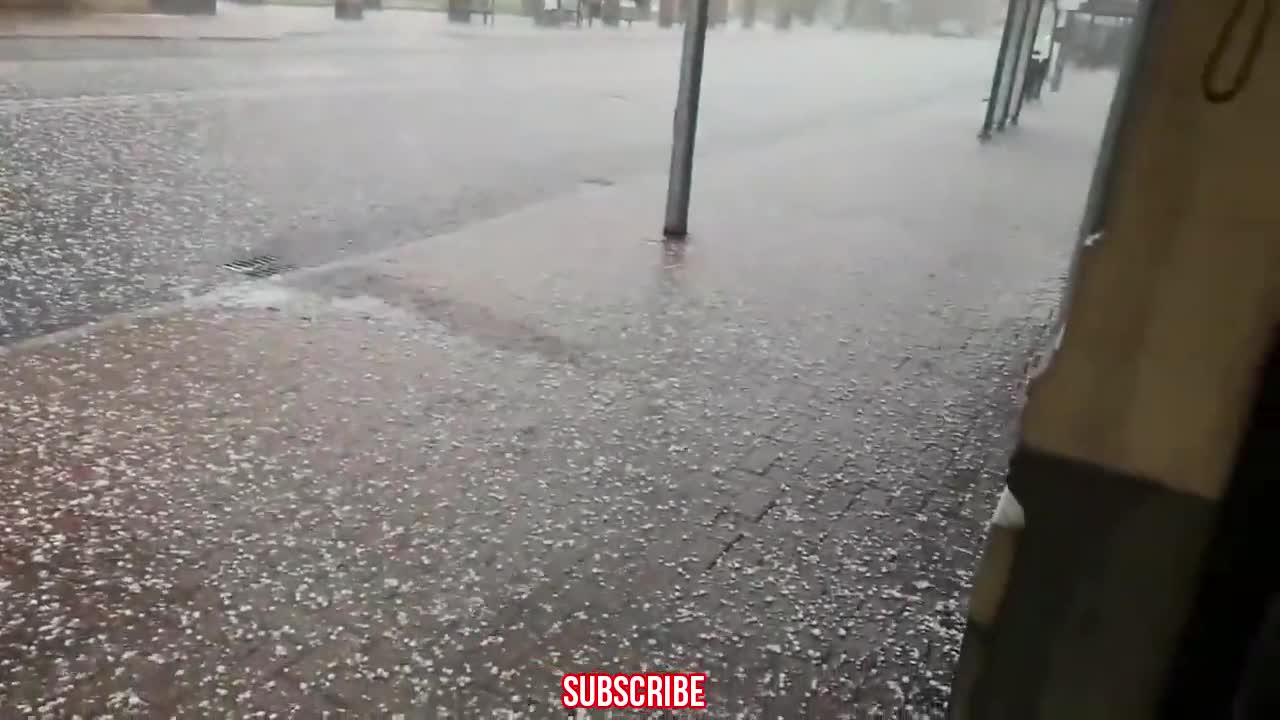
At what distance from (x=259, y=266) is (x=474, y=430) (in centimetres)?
144

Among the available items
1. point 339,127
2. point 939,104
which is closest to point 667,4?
point 939,104

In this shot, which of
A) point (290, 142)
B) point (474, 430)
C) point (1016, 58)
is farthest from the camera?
point (1016, 58)

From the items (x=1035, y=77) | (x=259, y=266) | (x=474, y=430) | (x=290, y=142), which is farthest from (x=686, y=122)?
(x=1035, y=77)

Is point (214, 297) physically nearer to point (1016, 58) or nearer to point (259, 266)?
point (259, 266)

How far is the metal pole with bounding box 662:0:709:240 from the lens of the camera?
3582mm

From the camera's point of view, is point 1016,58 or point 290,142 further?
point 1016,58

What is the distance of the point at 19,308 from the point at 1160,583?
2.65 meters

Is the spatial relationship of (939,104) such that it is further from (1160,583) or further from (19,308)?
(1160,583)

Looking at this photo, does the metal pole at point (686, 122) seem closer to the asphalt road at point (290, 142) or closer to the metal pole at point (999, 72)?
the asphalt road at point (290, 142)

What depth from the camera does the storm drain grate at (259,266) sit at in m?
3.00

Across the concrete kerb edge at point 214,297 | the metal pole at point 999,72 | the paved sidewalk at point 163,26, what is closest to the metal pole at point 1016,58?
the metal pole at point 999,72

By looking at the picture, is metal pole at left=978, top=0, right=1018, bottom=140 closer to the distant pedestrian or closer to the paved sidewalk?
the distant pedestrian

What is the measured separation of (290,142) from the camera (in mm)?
5277

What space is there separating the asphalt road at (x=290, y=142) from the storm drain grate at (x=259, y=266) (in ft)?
0.15
